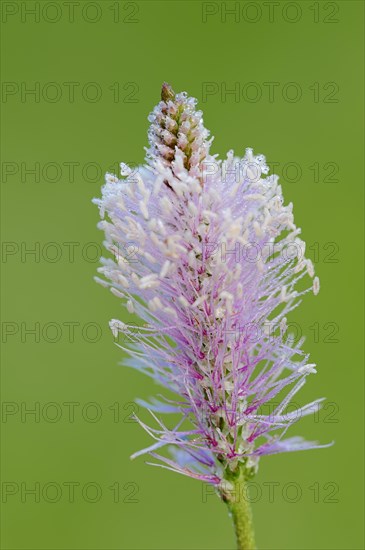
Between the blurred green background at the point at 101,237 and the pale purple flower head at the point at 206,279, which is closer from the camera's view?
the pale purple flower head at the point at 206,279

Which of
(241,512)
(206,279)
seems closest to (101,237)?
(206,279)

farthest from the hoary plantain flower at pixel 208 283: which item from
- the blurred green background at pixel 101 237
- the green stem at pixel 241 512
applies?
the blurred green background at pixel 101 237

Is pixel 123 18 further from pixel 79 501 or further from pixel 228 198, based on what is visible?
pixel 228 198

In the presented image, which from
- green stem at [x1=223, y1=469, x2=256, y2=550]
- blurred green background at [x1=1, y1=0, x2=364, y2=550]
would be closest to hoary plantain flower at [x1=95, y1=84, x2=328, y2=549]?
green stem at [x1=223, y1=469, x2=256, y2=550]

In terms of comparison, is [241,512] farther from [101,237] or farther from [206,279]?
[101,237]

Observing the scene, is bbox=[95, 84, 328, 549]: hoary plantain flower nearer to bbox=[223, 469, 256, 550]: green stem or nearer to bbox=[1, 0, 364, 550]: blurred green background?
bbox=[223, 469, 256, 550]: green stem

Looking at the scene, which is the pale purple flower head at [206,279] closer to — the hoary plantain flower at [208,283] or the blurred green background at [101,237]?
the hoary plantain flower at [208,283]
